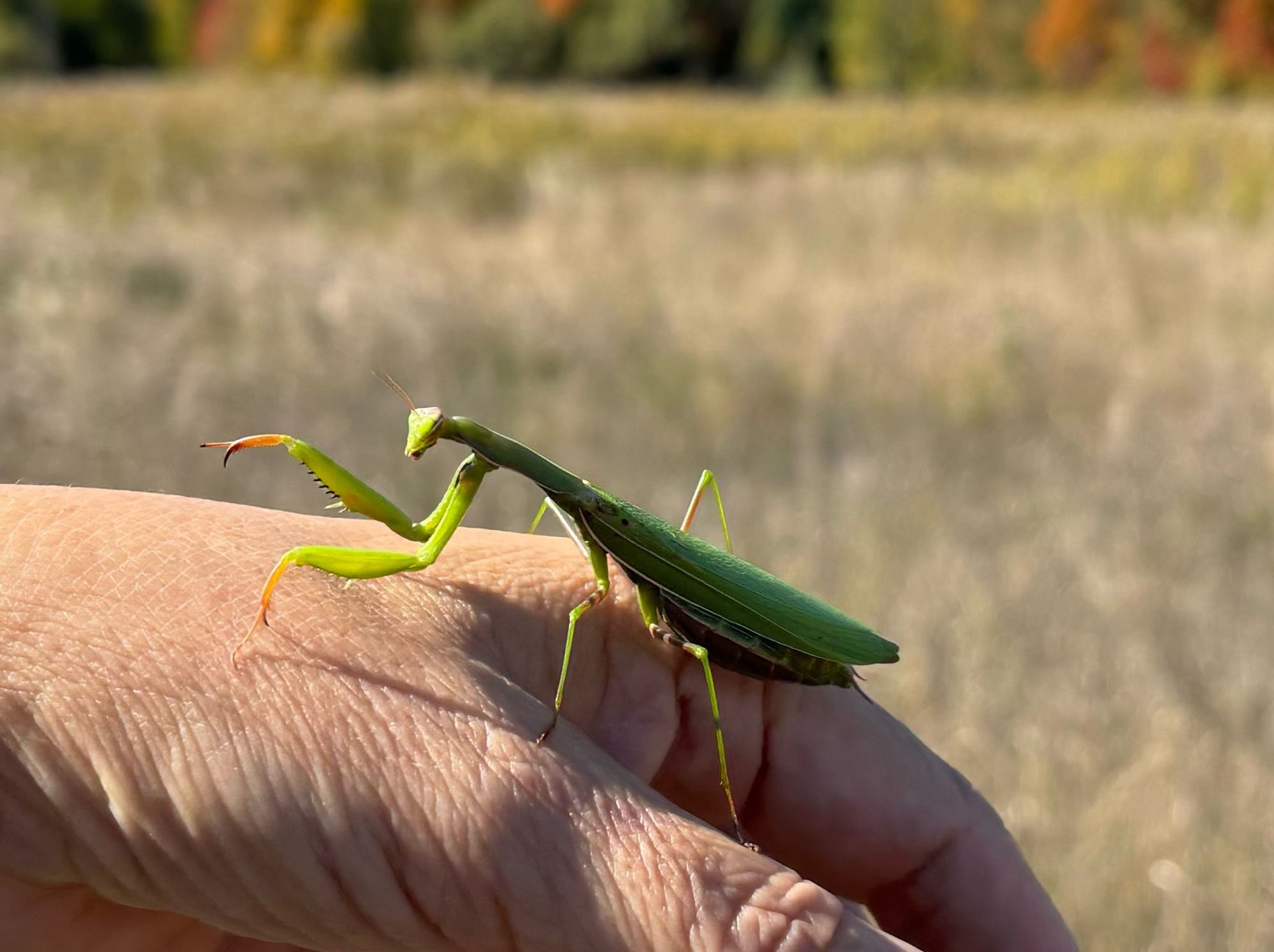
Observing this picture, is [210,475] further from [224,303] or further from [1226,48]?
[1226,48]

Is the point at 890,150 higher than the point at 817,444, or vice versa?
the point at 890,150

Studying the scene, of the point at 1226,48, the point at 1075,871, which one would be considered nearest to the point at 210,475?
the point at 1075,871

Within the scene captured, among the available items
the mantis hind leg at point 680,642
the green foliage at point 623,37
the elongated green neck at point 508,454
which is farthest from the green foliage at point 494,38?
the mantis hind leg at point 680,642

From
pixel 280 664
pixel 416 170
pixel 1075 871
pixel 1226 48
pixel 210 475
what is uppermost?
pixel 1226 48

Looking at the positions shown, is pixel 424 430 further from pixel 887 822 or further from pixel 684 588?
pixel 887 822

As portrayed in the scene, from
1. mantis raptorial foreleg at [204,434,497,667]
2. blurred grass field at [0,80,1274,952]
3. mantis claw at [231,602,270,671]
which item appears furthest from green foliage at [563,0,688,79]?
mantis claw at [231,602,270,671]

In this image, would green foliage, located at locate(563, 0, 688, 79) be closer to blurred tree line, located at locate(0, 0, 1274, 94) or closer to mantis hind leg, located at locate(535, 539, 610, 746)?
blurred tree line, located at locate(0, 0, 1274, 94)

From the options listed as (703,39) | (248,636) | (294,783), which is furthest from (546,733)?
(703,39)

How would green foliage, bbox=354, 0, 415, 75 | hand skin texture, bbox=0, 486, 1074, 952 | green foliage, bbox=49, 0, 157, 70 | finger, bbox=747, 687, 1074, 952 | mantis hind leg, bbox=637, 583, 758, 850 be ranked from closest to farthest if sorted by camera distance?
hand skin texture, bbox=0, 486, 1074, 952 → mantis hind leg, bbox=637, 583, 758, 850 → finger, bbox=747, 687, 1074, 952 → green foliage, bbox=354, 0, 415, 75 → green foliage, bbox=49, 0, 157, 70

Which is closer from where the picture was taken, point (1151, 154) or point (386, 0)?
point (1151, 154)
